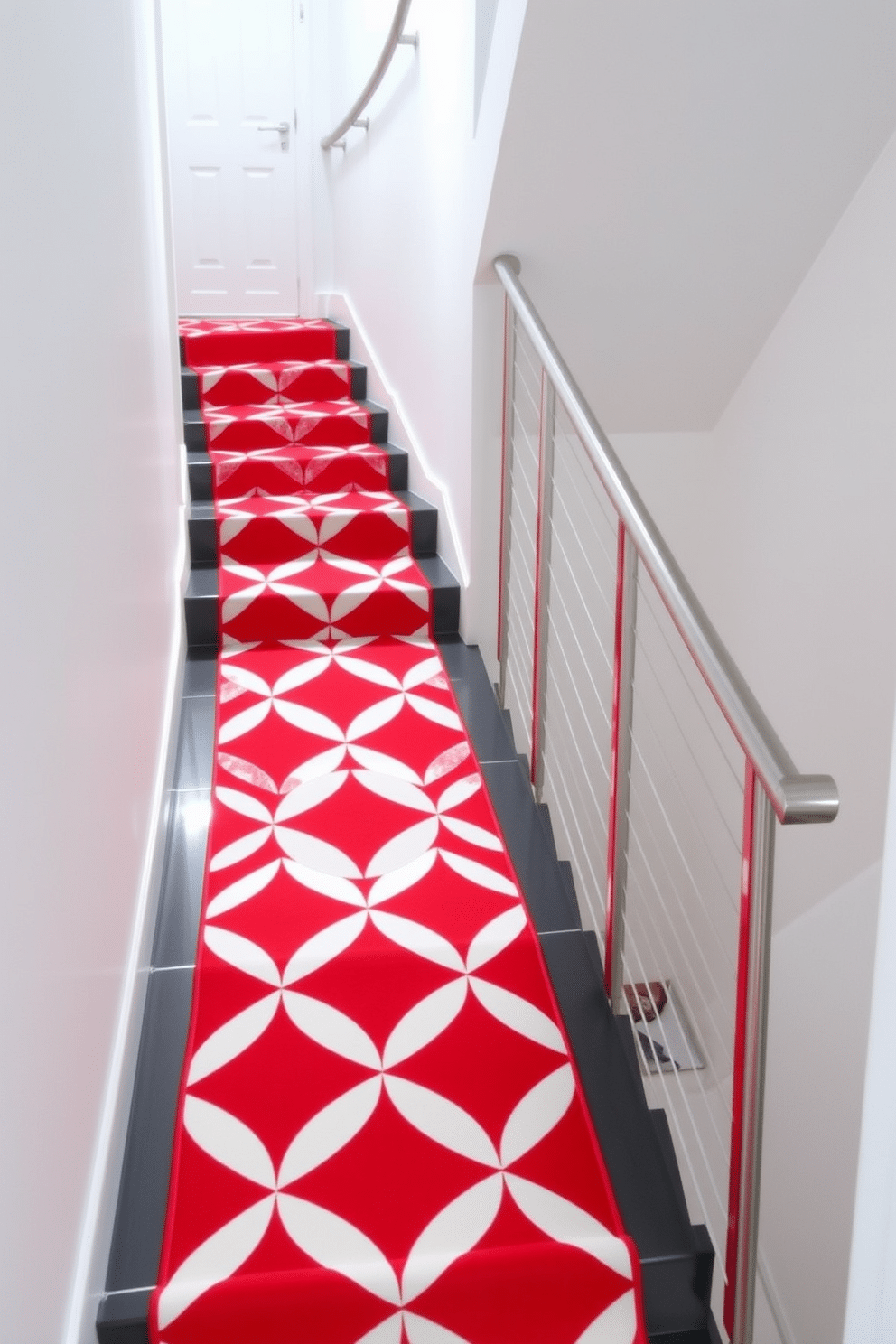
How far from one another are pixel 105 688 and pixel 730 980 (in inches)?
93.6

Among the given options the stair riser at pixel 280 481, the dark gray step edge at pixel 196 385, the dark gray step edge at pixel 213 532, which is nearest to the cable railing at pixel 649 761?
the dark gray step edge at pixel 213 532

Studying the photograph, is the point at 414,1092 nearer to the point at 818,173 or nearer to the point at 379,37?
the point at 818,173

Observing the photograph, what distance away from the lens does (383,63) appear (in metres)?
3.54

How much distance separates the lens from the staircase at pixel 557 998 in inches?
63.9

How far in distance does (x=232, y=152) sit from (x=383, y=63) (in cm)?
200

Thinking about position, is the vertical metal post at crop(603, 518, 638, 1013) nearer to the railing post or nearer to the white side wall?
the railing post

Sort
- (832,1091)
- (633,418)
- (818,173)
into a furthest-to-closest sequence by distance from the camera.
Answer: (633,418) < (832,1091) < (818,173)

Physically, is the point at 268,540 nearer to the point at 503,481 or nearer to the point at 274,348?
the point at 503,481

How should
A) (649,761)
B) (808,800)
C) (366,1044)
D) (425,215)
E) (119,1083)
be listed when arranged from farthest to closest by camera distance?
1. (649,761)
2. (425,215)
3. (366,1044)
4. (119,1083)
5. (808,800)

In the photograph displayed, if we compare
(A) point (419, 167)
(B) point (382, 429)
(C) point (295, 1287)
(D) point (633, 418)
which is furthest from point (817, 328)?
(C) point (295, 1287)

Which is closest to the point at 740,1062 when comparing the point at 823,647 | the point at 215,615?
the point at 823,647

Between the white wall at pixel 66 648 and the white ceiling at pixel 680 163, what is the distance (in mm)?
810

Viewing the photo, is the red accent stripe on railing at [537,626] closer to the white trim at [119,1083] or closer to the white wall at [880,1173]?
the white trim at [119,1083]

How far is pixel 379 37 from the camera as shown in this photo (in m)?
3.85
